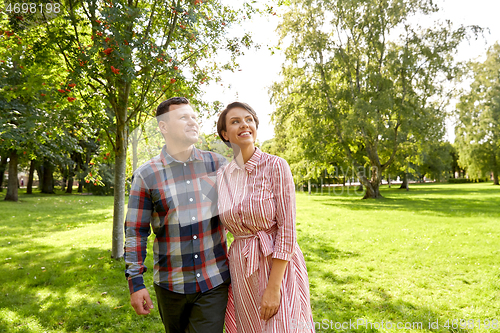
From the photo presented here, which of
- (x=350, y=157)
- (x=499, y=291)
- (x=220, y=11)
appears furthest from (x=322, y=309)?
(x=350, y=157)

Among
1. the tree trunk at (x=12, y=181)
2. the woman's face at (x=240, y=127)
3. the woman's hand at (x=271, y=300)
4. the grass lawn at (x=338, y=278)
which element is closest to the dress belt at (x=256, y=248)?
the woman's hand at (x=271, y=300)

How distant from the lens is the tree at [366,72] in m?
Result: 19.7

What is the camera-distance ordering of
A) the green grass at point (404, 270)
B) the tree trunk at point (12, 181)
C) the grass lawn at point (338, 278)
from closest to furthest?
the grass lawn at point (338, 278)
the green grass at point (404, 270)
the tree trunk at point (12, 181)

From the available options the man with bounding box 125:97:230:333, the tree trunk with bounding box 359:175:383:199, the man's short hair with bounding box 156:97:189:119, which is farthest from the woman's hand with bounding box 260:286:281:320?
the tree trunk with bounding box 359:175:383:199

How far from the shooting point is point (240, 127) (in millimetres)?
2055

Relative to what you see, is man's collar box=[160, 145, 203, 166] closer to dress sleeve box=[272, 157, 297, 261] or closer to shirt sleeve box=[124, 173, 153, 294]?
shirt sleeve box=[124, 173, 153, 294]

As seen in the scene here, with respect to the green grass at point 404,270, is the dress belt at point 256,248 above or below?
above

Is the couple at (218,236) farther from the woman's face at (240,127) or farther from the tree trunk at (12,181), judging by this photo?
the tree trunk at (12,181)

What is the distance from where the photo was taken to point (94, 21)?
4.61 metres

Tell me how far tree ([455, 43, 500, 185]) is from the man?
110ft

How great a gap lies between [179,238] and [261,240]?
1.77ft

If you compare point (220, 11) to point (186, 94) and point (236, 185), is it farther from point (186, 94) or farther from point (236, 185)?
point (236, 185)

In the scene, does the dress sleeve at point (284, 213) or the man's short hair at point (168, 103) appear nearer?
the dress sleeve at point (284, 213)

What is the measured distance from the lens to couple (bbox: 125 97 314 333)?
1.95m
